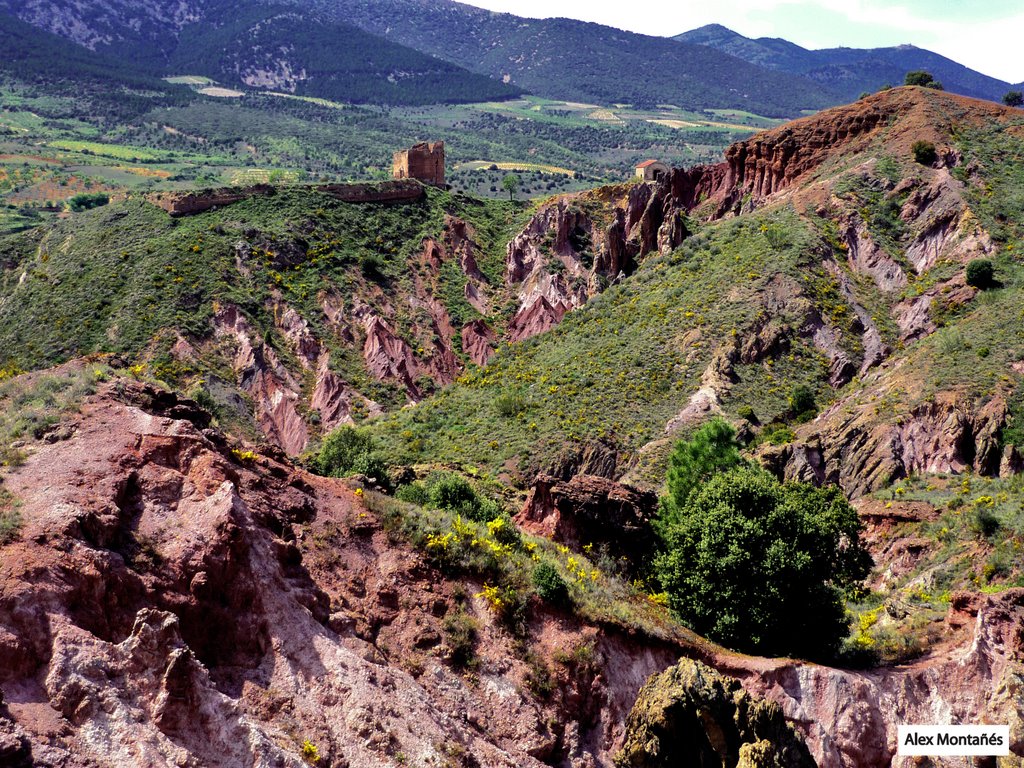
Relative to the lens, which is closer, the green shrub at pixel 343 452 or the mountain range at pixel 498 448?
the mountain range at pixel 498 448

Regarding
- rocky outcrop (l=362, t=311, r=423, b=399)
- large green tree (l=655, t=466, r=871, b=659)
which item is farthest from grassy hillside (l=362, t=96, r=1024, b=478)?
large green tree (l=655, t=466, r=871, b=659)

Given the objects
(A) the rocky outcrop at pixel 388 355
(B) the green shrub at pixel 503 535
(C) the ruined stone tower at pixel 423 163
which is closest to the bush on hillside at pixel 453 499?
(B) the green shrub at pixel 503 535

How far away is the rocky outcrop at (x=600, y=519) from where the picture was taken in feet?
109

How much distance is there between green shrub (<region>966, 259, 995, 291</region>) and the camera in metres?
55.6

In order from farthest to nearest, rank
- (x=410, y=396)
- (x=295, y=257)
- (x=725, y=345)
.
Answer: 1. (x=295, y=257)
2. (x=410, y=396)
3. (x=725, y=345)

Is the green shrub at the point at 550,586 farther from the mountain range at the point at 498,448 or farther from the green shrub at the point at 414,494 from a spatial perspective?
the green shrub at the point at 414,494

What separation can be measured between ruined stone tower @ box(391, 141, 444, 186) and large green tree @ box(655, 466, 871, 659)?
72.7 metres

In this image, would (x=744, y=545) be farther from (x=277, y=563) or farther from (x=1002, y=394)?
(x=1002, y=394)

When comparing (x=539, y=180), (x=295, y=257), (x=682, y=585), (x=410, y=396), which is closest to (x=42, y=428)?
(x=682, y=585)

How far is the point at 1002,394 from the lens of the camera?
44.5m

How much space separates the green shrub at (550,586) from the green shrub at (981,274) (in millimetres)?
40512

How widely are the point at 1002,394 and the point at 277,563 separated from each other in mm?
35249

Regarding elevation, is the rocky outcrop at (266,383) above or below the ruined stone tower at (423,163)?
below

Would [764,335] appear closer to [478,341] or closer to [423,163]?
[478,341]
